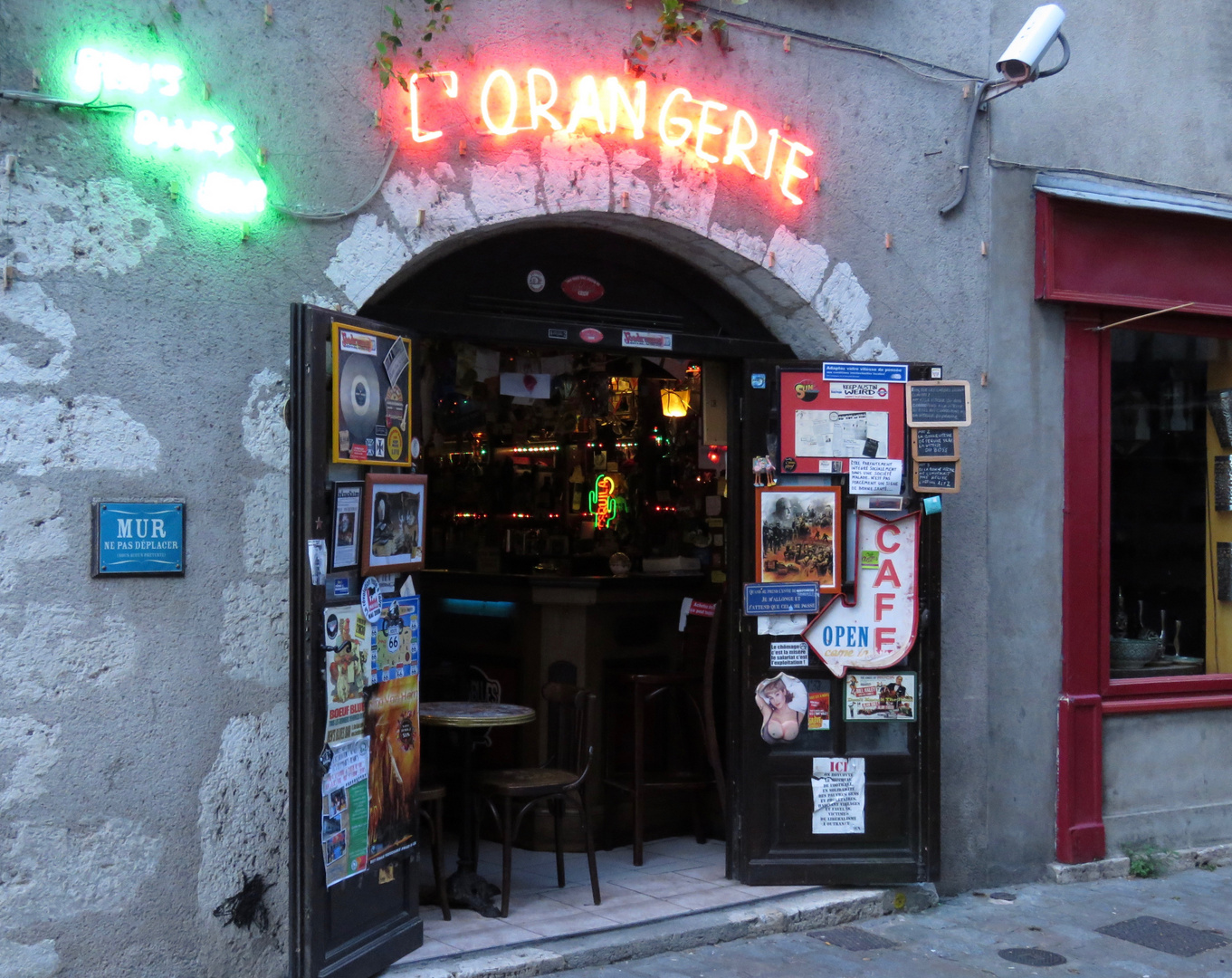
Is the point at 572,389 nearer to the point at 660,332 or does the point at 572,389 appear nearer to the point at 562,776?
the point at 660,332

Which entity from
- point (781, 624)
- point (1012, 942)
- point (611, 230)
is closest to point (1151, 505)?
point (781, 624)

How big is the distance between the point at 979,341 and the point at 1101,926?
289 centimetres

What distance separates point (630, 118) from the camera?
5375 millimetres

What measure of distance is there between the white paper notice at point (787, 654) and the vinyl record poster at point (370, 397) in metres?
2.01

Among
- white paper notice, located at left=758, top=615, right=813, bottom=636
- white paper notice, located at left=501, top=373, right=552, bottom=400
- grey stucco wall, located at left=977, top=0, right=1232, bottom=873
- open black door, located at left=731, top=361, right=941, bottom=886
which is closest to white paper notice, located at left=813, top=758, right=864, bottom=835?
open black door, located at left=731, top=361, right=941, bottom=886

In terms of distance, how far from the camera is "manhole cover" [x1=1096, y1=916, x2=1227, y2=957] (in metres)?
5.43

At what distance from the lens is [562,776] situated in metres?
5.61

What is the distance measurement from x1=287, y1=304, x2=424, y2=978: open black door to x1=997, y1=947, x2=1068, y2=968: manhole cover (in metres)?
2.51

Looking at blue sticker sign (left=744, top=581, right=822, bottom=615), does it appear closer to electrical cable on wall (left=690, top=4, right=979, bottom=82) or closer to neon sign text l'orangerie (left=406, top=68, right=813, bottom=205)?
neon sign text l'orangerie (left=406, top=68, right=813, bottom=205)

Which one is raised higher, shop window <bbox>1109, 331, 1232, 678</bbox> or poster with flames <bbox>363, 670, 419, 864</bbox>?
shop window <bbox>1109, 331, 1232, 678</bbox>

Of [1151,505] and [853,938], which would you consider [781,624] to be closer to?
[853,938]

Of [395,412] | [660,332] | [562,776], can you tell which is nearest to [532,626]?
[562,776]

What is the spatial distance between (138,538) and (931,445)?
353 centimetres

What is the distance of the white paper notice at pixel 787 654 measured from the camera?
18.9ft
